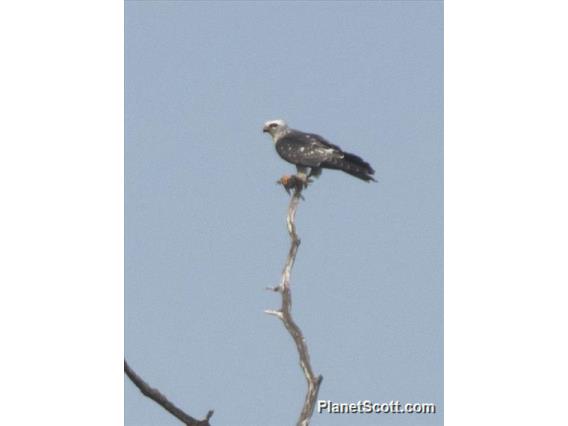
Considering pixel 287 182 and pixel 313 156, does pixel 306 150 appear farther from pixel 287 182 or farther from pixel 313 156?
pixel 287 182

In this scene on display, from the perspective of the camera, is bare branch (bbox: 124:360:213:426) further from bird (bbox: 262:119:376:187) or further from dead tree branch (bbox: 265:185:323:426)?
bird (bbox: 262:119:376:187)

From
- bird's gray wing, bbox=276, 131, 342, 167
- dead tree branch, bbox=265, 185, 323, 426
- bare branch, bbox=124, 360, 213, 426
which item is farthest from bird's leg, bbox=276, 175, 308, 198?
bare branch, bbox=124, 360, 213, 426

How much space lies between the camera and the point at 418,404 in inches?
493

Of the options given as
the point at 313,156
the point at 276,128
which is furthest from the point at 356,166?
the point at 276,128

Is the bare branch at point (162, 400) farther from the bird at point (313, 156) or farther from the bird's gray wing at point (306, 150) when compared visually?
the bird's gray wing at point (306, 150)

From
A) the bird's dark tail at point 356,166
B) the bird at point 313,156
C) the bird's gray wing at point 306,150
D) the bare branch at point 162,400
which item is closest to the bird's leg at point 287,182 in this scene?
the bird at point 313,156

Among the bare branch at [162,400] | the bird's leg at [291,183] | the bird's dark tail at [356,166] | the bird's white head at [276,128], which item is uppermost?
the bird's white head at [276,128]

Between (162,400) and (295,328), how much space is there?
1.78 m

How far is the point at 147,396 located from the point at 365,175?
12.7 ft

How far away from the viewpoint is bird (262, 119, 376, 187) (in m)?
13.5

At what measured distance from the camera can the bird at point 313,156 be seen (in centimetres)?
1349

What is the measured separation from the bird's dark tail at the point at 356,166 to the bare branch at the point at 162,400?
365 cm

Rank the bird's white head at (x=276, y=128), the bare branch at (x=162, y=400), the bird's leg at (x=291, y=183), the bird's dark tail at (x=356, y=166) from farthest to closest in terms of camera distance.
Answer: the bird's white head at (x=276, y=128), the bird's leg at (x=291, y=183), the bird's dark tail at (x=356, y=166), the bare branch at (x=162, y=400)
